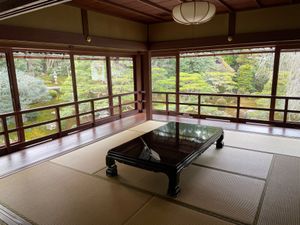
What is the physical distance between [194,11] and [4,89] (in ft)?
12.0

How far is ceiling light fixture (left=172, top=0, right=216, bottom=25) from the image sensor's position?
2885 mm

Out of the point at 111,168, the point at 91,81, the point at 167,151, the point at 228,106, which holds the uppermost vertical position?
the point at 91,81

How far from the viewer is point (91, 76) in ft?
19.5

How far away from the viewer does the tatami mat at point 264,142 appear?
3910mm

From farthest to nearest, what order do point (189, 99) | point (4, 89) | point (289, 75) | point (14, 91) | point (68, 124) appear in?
point (189, 99) → point (289, 75) → point (68, 124) → point (14, 91) → point (4, 89)

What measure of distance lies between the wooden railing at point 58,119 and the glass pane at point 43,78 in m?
0.24

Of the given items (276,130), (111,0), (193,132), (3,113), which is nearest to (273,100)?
(276,130)

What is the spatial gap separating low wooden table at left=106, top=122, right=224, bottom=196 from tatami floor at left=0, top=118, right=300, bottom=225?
0.90 feet

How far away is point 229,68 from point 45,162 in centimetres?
577

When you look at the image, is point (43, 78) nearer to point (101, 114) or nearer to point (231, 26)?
point (101, 114)

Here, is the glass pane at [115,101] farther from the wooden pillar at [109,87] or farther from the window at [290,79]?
the window at [290,79]

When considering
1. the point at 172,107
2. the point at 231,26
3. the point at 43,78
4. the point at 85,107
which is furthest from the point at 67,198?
the point at 172,107

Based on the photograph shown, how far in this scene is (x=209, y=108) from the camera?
7.10 metres

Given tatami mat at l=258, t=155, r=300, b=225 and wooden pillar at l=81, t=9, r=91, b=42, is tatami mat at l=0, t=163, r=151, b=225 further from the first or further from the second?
wooden pillar at l=81, t=9, r=91, b=42
